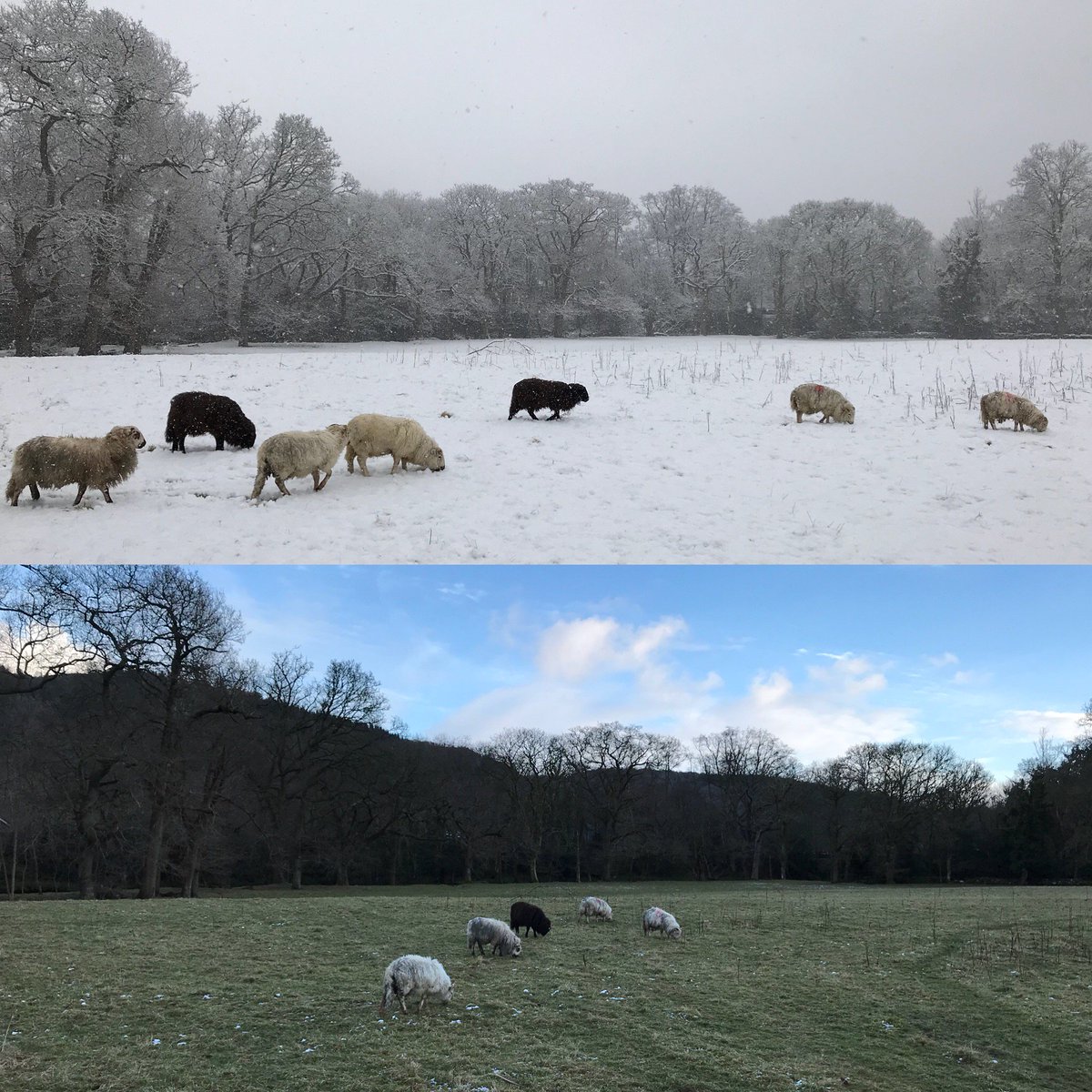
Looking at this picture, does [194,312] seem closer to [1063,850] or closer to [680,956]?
[680,956]

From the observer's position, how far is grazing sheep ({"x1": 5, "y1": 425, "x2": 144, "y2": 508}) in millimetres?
11266

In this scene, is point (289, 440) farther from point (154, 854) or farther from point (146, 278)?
point (154, 854)

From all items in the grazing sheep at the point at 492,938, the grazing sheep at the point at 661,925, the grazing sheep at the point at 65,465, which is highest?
the grazing sheep at the point at 65,465

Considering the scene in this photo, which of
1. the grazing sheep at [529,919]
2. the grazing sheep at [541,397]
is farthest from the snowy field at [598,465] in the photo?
the grazing sheep at [529,919]

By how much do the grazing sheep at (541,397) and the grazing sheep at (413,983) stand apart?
9.04 metres

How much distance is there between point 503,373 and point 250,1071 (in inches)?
521

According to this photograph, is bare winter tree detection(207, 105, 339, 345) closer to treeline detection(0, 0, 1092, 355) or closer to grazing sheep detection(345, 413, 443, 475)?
treeline detection(0, 0, 1092, 355)

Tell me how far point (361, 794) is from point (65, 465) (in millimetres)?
31357

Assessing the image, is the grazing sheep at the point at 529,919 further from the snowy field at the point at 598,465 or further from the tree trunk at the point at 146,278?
the tree trunk at the point at 146,278

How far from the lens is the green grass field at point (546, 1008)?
26.5 ft

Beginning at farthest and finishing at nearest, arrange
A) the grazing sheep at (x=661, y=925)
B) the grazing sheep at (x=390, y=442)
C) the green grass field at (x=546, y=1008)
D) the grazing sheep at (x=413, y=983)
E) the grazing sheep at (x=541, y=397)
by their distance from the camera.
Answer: the grazing sheep at (x=541, y=397)
the grazing sheep at (x=661, y=925)
the grazing sheep at (x=390, y=442)
the grazing sheep at (x=413, y=983)
the green grass field at (x=546, y=1008)

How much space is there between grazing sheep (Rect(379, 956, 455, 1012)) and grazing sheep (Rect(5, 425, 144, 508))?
6.94 m

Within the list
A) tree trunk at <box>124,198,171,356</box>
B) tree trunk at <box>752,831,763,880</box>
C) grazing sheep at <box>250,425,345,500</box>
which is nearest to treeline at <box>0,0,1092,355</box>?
tree trunk at <box>124,198,171,356</box>

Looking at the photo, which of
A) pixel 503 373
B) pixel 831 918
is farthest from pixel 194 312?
pixel 831 918
